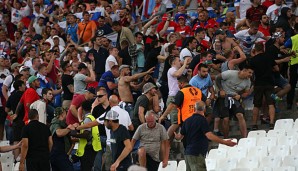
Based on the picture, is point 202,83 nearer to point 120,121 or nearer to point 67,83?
point 120,121

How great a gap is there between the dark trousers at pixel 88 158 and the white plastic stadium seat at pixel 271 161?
4000 millimetres

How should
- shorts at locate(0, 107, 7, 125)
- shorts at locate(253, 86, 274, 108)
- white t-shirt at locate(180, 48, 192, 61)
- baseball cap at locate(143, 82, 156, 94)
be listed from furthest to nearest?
shorts at locate(0, 107, 7, 125) → white t-shirt at locate(180, 48, 192, 61) → shorts at locate(253, 86, 274, 108) → baseball cap at locate(143, 82, 156, 94)

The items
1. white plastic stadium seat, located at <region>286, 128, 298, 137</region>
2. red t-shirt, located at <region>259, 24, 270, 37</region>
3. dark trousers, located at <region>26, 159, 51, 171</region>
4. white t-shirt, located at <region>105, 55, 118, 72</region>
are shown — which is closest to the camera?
white plastic stadium seat, located at <region>286, 128, 298, 137</region>

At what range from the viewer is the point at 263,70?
2305 centimetres

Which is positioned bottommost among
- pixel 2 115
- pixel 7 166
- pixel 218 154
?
pixel 2 115

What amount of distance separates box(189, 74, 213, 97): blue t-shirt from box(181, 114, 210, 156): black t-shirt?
288cm

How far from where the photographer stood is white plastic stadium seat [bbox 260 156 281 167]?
18609 millimetres

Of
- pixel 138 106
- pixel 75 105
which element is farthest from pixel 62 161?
pixel 75 105

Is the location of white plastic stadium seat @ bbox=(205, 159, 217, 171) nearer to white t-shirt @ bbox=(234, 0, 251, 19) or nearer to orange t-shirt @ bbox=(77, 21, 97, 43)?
white t-shirt @ bbox=(234, 0, 251, 19)

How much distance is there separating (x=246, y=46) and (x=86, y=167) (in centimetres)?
519

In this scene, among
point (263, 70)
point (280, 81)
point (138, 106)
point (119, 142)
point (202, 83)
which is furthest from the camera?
point (280, 81)

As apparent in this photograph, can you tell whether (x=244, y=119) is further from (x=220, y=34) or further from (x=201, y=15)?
(x=201, y=15)

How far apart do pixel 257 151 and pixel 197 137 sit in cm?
106

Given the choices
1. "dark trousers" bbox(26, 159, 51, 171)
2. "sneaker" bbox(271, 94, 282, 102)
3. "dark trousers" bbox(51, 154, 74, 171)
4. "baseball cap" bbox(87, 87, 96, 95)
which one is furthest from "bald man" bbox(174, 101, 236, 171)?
"baseball cap" bbox(87, 87, 96, 95)
